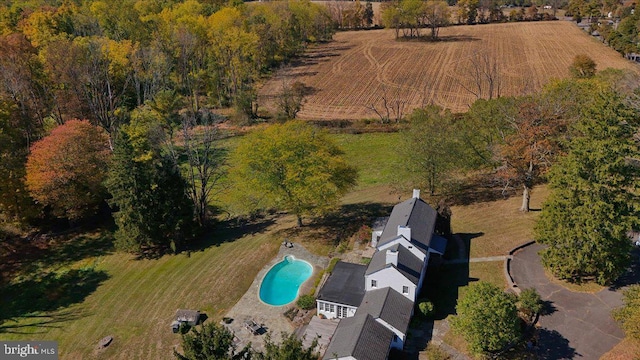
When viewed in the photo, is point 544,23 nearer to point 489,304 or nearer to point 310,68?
point 310,68

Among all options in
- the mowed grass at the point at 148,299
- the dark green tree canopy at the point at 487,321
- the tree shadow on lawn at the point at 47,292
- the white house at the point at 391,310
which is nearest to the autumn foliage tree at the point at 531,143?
the dark green tree canopy at the point at 487,321

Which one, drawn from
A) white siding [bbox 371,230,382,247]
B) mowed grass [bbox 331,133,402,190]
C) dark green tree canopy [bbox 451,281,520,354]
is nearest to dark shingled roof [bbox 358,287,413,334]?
dark green tree canopy [bbox 451,281,520,354]

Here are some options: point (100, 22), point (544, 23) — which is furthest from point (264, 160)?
point (544, 23)

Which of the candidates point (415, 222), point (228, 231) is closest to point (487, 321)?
point (415, 222)

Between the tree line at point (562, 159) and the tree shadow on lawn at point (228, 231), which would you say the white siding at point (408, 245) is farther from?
the tree shadow on lawn at point (228, 231)

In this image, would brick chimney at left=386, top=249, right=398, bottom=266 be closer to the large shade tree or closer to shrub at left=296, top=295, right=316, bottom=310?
shrub at left=296, top=295, right=316, bottom=310

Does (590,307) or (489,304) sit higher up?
(489,304)

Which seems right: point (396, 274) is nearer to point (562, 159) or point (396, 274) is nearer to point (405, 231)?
point (405, 231)
